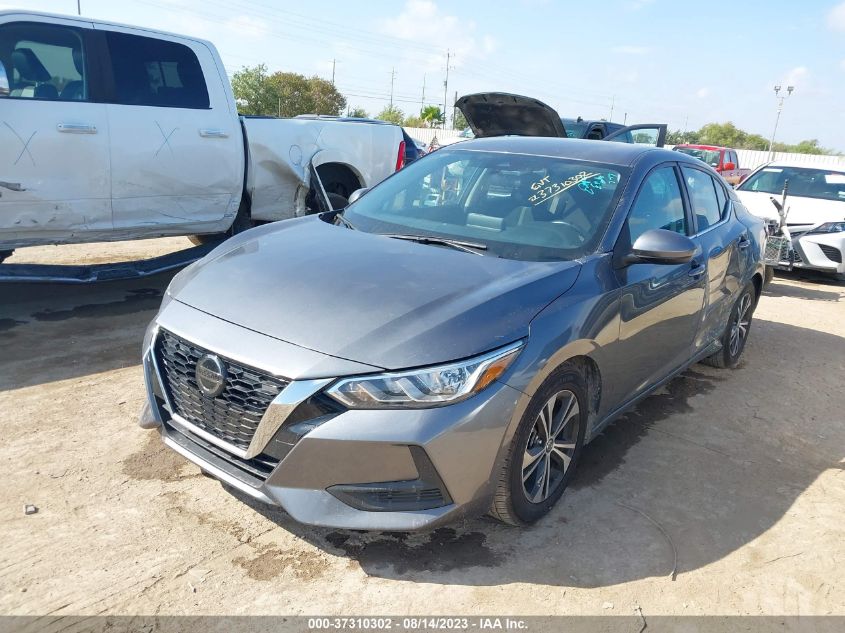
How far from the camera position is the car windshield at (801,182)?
10219 mm

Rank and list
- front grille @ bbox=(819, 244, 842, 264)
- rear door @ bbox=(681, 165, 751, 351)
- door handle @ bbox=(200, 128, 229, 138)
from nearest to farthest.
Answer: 1. rear door @ bbox=(681, 165, 751, 351)
2. door handle @ bbox=(200, 128, 229, 138)
3. front grille @ bbox=(819, 244, 842, 264)

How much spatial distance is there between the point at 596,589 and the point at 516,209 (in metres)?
1.93

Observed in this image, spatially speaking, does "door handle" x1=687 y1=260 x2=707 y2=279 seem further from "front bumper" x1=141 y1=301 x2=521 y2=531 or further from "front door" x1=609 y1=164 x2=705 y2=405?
"front bumper" x1=141 y1=301 x2=521 y2=531

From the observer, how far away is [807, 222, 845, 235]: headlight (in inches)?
364

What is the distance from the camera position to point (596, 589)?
2701mm

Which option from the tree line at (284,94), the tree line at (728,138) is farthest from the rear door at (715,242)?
the tree line at (728,138)

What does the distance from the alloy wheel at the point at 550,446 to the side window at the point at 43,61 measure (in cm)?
430

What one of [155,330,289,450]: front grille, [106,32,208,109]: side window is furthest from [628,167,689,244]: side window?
[106,32,208,109]: side window

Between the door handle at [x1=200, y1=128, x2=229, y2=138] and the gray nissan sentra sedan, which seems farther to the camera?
the door handle at [x1=200, y1=128, x2=229, y2=138]

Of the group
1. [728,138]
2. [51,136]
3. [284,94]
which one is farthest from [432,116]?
[51,136]

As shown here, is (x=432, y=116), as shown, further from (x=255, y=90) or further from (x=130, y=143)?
(x=130, y=143)

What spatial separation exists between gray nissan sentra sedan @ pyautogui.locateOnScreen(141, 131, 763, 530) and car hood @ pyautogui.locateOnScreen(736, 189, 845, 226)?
6.60 meters

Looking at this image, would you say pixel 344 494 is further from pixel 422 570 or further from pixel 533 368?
pixel 533 368

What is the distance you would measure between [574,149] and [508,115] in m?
4.64
